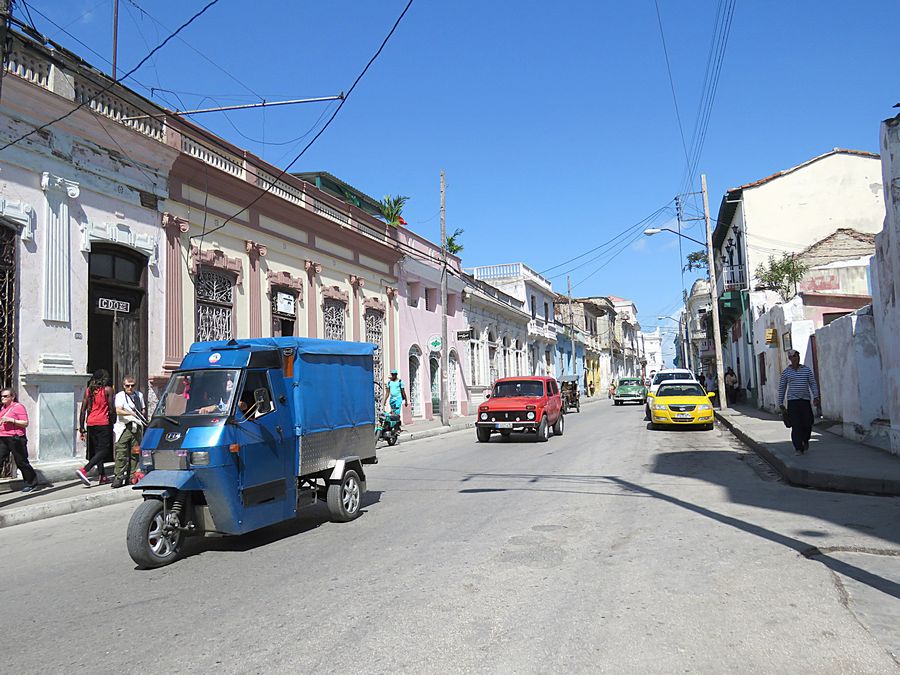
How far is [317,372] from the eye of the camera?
8.16 meters

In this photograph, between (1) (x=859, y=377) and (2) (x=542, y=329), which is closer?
(1) (x=859, y=377)

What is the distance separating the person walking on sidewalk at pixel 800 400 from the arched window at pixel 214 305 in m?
13.0

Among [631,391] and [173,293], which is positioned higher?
[173,293]

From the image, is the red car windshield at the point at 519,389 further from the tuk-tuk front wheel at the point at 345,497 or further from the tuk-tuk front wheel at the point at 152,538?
the tuk-tuk front wheel at the point at 152,538

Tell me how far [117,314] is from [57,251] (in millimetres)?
2033

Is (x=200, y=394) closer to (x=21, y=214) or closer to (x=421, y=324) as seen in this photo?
(x=21, y=214)

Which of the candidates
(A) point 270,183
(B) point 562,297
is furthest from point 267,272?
(B) point 562,297

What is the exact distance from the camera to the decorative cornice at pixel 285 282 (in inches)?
781

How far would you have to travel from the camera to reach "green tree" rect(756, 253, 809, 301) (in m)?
28.9

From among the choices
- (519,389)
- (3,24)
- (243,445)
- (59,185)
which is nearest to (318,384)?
(243,445)

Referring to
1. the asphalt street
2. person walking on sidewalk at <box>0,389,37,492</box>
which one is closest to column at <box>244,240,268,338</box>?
person walking on sidewalk at <box>0,389,37,492</box>

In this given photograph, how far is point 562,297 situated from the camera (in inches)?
2470

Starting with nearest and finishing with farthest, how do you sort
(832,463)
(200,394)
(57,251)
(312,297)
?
(200,394) < (832,463) < (57,251) < (312,297)

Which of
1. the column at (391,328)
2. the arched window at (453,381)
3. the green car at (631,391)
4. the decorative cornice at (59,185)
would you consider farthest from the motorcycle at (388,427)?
the green car at (631,391)
